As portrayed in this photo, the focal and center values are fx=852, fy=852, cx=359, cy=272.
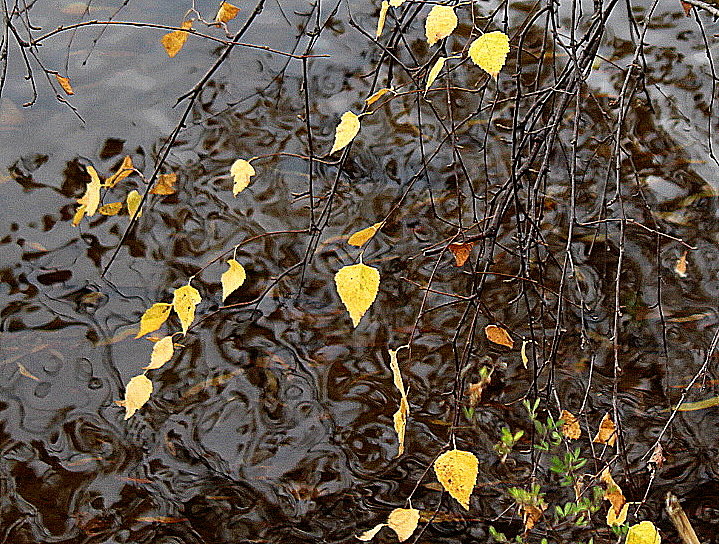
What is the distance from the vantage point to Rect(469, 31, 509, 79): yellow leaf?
110 cm

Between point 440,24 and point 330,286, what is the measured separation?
1.22 metres

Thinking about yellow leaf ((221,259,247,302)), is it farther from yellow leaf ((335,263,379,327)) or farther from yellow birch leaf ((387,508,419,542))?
yellow birch leaf ((387,508,419,542))

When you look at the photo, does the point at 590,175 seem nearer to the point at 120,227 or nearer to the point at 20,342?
the point at 120,227

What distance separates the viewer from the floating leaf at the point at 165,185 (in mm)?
2289

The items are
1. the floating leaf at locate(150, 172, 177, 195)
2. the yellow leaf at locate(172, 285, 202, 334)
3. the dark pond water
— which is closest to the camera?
the yellow leaf at locate(172, 285, 202, 334)

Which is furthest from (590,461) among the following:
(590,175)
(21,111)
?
(21,111)

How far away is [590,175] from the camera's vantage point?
8.78 feet

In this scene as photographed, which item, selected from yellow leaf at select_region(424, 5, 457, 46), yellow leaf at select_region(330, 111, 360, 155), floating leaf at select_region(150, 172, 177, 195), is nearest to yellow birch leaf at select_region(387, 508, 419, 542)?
yellow leaf at select_region(330, 111, 360, 155)

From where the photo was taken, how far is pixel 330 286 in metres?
2.34

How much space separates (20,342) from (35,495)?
0.46 meters

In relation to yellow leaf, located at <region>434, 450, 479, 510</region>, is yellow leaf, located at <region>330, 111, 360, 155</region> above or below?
above

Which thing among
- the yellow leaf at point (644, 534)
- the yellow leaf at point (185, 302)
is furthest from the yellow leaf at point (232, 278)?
the yellow leaf at point (644, 534)

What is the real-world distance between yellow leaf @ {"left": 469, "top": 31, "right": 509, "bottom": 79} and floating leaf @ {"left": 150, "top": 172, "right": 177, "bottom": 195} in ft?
4.32

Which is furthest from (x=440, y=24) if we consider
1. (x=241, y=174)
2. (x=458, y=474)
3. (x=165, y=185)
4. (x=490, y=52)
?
(x=165, y=185)
